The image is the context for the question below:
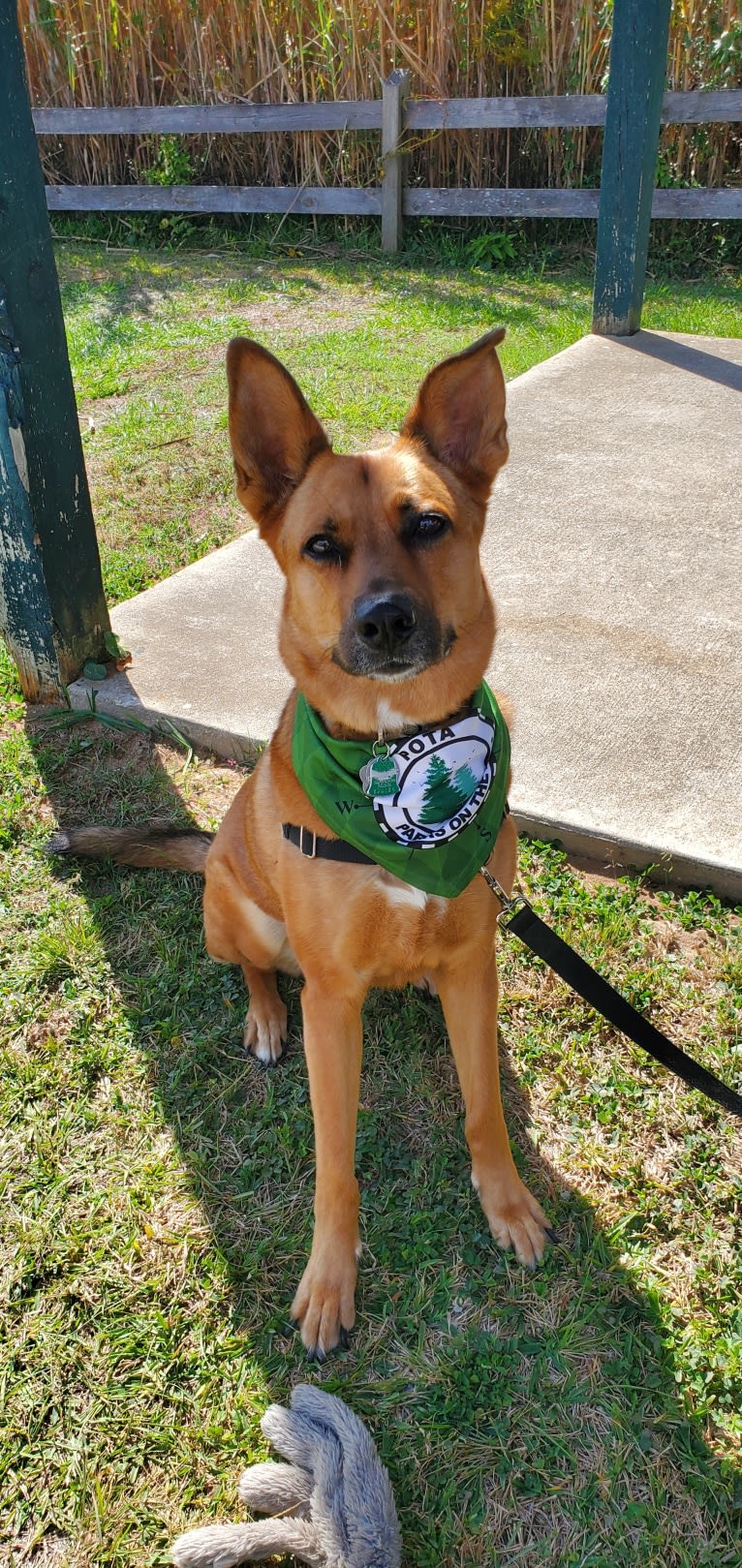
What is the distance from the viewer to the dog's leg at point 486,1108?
232cm

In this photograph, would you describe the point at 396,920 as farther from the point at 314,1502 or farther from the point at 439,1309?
the point at 314,1502

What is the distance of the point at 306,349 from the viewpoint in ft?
26.0

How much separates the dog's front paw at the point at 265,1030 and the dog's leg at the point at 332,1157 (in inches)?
21.6

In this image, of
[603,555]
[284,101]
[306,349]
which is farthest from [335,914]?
[284,101]

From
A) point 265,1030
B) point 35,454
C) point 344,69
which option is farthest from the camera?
point 344,69

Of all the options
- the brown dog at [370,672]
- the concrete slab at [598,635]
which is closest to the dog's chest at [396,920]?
the brown dog at [370,672]

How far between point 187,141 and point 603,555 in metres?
9.67

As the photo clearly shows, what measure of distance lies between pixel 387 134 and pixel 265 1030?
10.0m

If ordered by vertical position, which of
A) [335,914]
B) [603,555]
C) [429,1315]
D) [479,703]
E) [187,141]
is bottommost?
[429,1315]

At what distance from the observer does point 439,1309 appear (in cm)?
223

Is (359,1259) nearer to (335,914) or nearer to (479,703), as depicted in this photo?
(335,914)

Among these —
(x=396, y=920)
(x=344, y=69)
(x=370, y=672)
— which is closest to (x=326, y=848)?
(x=396, y=920)

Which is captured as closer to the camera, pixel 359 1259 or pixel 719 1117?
pixel 359 1259

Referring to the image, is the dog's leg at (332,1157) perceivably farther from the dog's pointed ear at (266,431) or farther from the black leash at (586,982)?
the dog's pointed ear at (266,431)
